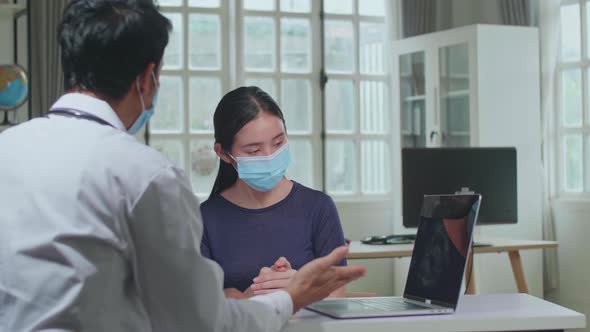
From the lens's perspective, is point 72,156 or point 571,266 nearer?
point 72,156

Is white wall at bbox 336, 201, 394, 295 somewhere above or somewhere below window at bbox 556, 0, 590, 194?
below

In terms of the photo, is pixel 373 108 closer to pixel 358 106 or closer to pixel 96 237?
pixel 358 106

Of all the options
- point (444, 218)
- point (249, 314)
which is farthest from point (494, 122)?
point (249, 314)

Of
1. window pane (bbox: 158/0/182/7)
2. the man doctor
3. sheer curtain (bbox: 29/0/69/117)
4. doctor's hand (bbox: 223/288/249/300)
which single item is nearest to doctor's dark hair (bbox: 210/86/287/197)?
doctor's hand (bbox: 223/288/249/300)

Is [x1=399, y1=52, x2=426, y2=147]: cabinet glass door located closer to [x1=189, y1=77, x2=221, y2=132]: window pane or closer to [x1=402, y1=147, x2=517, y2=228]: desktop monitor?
[x1=189, y1=77, x2=221, y2=132]: window pane

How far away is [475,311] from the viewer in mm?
1972

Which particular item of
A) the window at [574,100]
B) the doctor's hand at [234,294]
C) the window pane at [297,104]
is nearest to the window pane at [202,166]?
the window pane at [297,104]

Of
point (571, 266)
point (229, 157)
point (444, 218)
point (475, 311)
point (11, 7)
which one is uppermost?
point (11, 7)

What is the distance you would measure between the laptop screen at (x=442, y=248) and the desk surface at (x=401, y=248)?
2169 millimetres

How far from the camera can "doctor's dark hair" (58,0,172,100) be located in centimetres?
138

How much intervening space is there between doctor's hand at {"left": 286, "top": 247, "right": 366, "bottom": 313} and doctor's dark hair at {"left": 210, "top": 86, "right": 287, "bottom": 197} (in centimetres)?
85

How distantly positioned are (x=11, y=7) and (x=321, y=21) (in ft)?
7.14

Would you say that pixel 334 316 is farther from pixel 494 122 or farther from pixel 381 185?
pixel 381 185

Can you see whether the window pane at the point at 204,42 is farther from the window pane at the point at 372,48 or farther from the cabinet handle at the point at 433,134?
the cabinet handle at the point at 433,134
